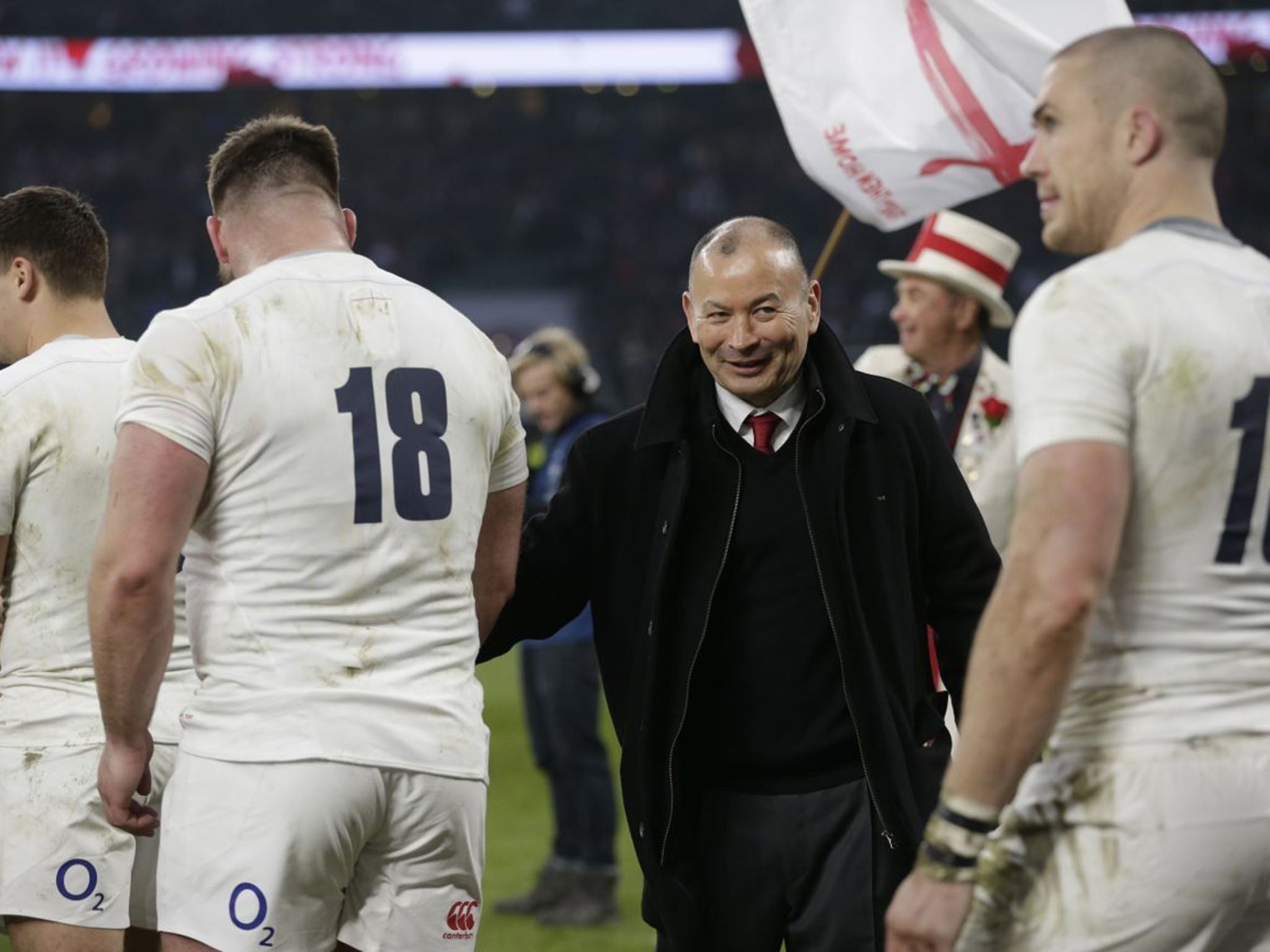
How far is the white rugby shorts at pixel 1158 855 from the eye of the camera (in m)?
2.40

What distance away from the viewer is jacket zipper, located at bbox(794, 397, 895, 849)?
3.47 metres

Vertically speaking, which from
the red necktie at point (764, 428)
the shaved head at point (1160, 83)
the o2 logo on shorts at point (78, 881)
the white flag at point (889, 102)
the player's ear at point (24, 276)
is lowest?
the o2 logo on shorts at point (78, 881)

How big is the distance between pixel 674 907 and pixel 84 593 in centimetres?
147

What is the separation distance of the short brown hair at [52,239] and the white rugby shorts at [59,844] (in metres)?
1.11

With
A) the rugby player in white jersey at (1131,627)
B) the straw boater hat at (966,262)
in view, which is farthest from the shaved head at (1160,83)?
the straw boater hat at (966,262)

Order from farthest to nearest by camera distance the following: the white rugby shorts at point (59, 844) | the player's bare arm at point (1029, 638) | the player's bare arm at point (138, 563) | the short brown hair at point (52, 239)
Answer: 1. the short brown hair at point (52, 239)
2. the white rugby shorts at point (59, 844)
3. the player's bare arm at point (138, 563)
4. the player's bare arm at point (1029, 638)

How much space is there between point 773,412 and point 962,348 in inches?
Result: 101

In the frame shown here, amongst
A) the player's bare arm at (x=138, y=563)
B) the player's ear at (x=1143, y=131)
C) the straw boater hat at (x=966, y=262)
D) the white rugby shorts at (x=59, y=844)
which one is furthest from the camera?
the straw boater hat at (x=966, y=262)

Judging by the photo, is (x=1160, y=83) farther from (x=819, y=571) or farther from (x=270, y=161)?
(x=270, y=161)

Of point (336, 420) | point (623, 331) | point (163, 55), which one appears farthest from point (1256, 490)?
point (163, 55)

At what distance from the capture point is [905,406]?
12.3ft

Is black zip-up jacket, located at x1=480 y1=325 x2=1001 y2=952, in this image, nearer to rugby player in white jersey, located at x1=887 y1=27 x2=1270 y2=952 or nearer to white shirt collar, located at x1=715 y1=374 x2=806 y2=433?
white shirt collar, located at x1=715 y1=374 x2=806 y2=433

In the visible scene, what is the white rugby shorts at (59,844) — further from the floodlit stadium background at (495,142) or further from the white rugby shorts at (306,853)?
the floodlit stadium background at (495,142)

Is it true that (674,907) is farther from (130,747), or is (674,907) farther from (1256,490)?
(1256,490)
